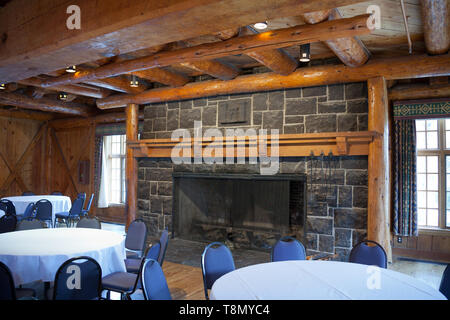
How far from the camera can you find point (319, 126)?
4766 millimetres

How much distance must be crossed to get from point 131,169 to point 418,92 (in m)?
5.06

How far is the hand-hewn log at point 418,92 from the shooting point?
5.07 metres

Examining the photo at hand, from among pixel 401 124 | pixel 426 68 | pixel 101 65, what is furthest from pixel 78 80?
pixel 401 124

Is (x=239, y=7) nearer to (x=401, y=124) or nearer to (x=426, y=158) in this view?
(x=401, y=124)

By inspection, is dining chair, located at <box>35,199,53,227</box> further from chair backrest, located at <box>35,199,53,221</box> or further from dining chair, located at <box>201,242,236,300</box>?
dining chair, located at <box>201,242,236,300</box>

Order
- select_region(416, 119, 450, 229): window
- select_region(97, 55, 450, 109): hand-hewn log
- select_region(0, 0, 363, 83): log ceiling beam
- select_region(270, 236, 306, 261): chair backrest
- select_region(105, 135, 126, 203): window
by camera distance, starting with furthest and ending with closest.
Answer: select_region(105, 135, 126, 203): window < select_region(416, 119, 450, 229): window < select_region(97, 55, 450, 109): hand-hewn log < select_region(270, 236, 306, 261): chair backrest < select_region(0, 0, 363, 83): log ceiling beam

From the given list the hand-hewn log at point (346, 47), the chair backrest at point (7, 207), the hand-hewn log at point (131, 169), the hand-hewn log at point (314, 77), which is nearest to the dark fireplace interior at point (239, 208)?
the hand-hewn log at point (131, 169)

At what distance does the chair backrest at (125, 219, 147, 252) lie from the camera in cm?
418

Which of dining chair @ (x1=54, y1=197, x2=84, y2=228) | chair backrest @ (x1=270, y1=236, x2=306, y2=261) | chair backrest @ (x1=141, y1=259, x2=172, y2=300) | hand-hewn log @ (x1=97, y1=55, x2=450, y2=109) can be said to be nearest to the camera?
chair backrest @ (x1=141, y1=259, x2=172, y2=300)

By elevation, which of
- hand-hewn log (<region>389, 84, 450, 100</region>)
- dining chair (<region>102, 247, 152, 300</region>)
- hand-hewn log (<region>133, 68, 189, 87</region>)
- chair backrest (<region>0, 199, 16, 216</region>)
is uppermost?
hand-hewn log (<region>133, 68, 189, 87</region>)

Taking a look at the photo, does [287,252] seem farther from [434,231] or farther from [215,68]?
[434,231]

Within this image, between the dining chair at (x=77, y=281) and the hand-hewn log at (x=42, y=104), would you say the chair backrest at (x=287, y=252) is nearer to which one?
the dining chair at (x=77, y=281)

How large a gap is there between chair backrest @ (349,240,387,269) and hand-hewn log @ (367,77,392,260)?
1091 millimetres

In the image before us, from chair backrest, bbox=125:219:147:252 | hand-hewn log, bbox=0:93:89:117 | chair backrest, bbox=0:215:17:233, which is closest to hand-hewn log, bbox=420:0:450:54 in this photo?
chair backrest, bbox=125:219:147:252
